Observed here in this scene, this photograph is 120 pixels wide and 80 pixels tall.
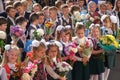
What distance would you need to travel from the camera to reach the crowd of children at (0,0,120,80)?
16.5ft

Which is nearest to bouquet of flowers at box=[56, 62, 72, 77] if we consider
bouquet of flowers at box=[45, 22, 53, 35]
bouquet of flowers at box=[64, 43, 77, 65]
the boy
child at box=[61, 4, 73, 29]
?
bouquet of flowers at box=[64, 43, 77, 65]

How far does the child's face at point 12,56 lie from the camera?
16.1 feet

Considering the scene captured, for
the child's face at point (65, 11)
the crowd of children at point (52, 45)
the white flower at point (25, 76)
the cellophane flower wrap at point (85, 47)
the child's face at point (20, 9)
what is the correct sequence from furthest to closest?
the child's face at point (65, 11) → the child's face at point (20, 9) → the cellophane flower wrap at point (85, 47) → the crowd of children at point (52, 45) → the white flower at point (25, 76)

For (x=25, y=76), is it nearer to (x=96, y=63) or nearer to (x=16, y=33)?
(x=16, y=33)

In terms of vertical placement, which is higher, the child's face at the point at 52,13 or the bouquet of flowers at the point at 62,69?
the child's face at the point at 52,13

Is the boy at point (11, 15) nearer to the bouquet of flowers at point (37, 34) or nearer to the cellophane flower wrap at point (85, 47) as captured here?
the bouquet of flowers at point (37, 34)

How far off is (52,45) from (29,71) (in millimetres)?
726

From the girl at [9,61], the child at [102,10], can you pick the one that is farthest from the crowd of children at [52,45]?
the child at [102,10]

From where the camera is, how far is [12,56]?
4.93 meters

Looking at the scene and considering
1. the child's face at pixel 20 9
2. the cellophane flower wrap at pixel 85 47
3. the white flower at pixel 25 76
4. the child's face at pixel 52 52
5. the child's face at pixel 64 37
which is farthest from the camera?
the child's face at pixel 20 9

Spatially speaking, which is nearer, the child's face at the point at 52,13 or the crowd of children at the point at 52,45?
the crowd of children at the point at 52,45

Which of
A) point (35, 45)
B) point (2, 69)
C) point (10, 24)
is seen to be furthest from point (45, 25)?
point (2, 69)

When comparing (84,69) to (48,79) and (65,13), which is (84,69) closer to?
(48,79)

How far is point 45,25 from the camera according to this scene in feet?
23.6
